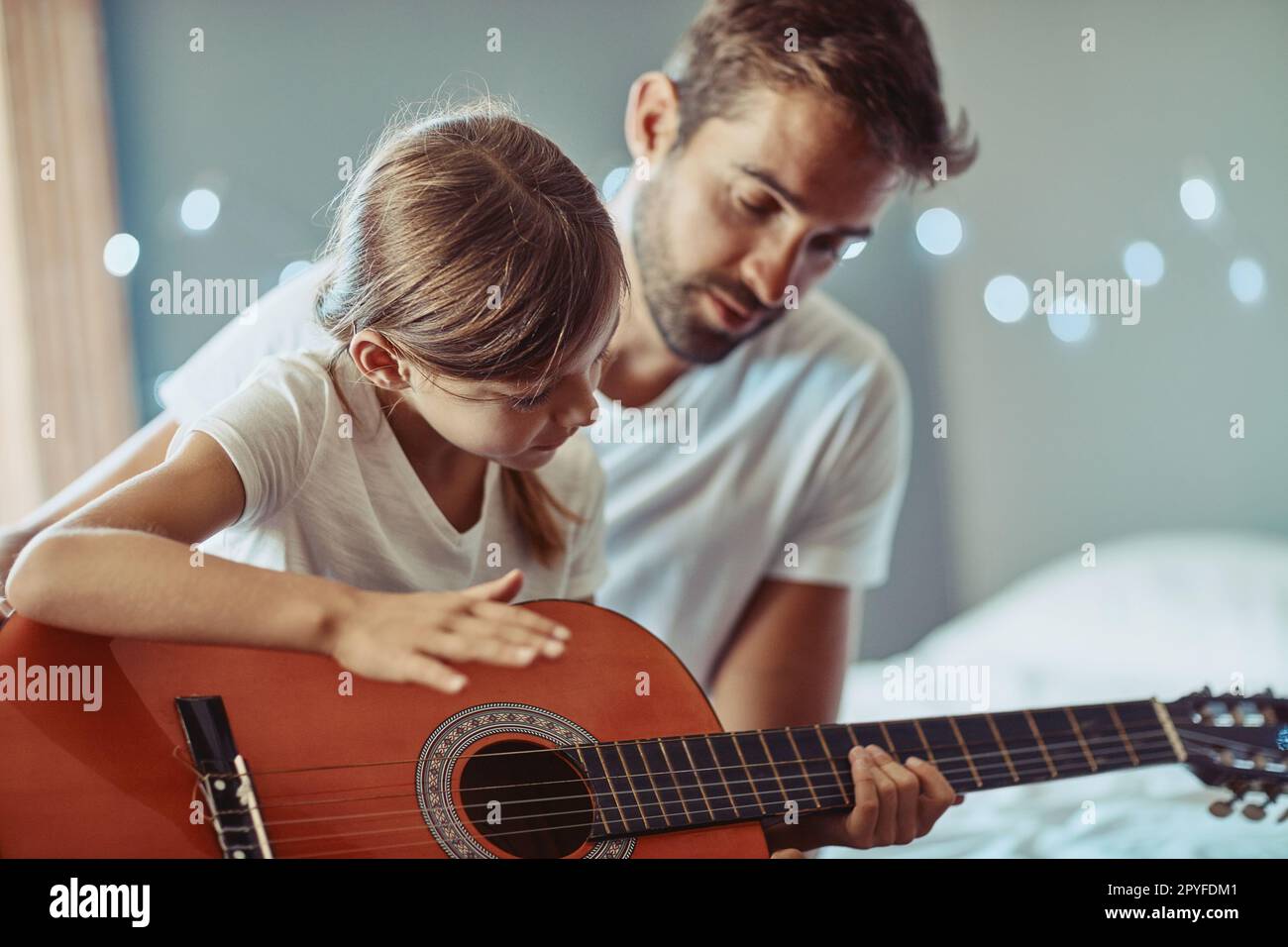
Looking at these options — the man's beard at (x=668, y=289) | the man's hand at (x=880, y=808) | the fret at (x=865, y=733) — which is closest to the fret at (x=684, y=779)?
the man's hand at (x=880, y=808)

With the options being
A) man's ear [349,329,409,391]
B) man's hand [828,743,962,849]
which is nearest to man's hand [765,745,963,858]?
man's hand [828,743,962,849]

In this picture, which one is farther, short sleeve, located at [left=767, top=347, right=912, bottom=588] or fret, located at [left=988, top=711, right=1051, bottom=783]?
short sleeve, located at [left=767, top=347, right=912, bottom=588]

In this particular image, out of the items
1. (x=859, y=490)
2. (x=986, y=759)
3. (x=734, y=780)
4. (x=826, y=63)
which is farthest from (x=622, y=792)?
(x=826, y=63)

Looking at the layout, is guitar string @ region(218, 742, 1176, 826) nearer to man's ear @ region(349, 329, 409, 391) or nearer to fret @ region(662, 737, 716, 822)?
fret @ region(662, 737, 716, 822)

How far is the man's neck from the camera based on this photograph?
1.45 meters

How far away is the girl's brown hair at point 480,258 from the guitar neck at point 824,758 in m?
0.45

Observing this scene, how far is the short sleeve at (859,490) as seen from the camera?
4.94 feet

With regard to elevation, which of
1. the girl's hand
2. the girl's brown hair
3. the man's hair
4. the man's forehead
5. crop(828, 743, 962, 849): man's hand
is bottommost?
crop(828, 743, 962, 849): man's hand

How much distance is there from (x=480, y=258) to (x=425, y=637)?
40 cm

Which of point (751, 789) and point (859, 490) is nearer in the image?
point (751, 789)

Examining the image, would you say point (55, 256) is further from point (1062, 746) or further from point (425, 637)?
point (1062, 746)

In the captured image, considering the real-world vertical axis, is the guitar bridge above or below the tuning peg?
above

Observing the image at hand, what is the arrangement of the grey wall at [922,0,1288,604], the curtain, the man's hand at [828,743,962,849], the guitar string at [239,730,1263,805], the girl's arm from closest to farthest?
the girl's arm, the guitar string at [239,730,1263,805], the man's hand at [828,743,962,849], the curtain, the grey wall at [922,0,1288,604]

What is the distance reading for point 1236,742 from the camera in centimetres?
136
